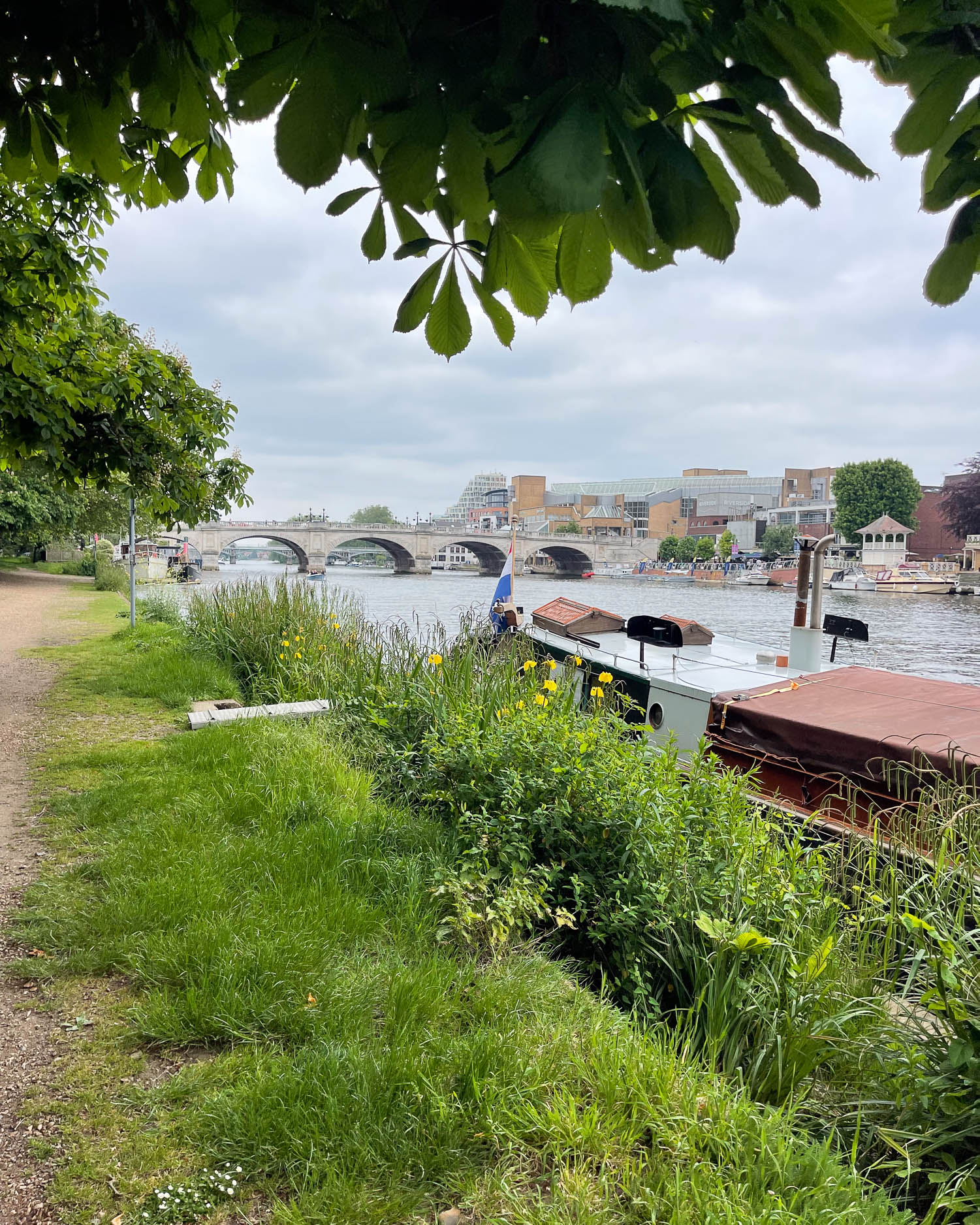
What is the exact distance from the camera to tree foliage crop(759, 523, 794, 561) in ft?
315

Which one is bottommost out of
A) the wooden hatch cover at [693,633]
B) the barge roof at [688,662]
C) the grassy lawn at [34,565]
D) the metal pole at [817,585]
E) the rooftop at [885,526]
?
the grassy lawn at [34,565]

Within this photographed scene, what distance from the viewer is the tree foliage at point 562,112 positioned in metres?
1.08

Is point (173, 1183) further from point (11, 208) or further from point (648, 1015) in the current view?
point (11, 208)

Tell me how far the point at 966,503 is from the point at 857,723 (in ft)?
216

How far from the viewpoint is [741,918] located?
136 inches

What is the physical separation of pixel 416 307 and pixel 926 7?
101 centimetres

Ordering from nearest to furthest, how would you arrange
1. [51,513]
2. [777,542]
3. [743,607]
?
[51,513]
[743,607]
[777,542]

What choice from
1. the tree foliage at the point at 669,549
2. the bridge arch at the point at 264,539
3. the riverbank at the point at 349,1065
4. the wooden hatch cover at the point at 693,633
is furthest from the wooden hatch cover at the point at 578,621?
the tree foliage at the point at 669,549

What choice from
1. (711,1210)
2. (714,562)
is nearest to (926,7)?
(711,1210)

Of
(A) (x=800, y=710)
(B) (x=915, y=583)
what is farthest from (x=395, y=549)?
(A) (x=800, y=710)

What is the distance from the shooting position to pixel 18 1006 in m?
2.85

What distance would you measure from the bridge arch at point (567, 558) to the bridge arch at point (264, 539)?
19.0 m

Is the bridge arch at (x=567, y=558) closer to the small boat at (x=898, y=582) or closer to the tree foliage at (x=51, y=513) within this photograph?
the small boat at (x=898, y=582)

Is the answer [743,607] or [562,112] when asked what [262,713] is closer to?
[562,112]
